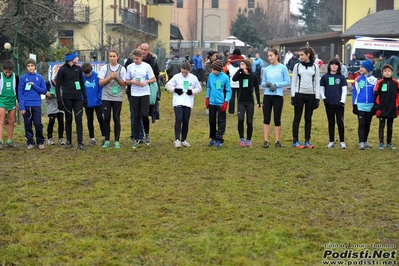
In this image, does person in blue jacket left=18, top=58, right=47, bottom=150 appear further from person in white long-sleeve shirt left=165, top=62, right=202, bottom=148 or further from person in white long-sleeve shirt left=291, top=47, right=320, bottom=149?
person in white long-sleeve shirt left=291, top=47, right=320, bottom=149

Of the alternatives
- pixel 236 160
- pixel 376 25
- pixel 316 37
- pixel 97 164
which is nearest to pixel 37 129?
pixel 97 164

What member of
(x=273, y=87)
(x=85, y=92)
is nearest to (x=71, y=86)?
(x=85, y=92)

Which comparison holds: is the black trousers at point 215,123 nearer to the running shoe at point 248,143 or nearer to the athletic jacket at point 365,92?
the running shoe at point 248,143

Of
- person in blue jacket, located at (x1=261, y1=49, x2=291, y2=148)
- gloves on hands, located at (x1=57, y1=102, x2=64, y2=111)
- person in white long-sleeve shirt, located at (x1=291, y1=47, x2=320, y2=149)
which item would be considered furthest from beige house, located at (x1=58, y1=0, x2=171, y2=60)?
person in white long-sleeve shirt, located at (x1=291, y1=47, x2=320, y2=149)

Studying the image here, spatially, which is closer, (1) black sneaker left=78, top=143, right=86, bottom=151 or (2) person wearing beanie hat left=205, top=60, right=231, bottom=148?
(1) black sneaker left=78, top=143, right=86, bottom=151

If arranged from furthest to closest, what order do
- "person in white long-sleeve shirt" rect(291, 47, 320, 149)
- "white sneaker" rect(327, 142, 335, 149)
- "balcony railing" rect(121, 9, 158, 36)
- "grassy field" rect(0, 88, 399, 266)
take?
1. "balcony railing" rect(121, 9, 158, 36)
2. "white sneaker" rect(327, 142, 335, 149)
3. "person in white long-sleeve shirt" rect(291, 47, 320, 149)
4. "grassy field" rect(0, 88, 399, 266)

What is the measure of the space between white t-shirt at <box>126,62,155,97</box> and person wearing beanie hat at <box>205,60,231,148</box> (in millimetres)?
1291

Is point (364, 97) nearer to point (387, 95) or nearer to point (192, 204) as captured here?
point (387, 95)

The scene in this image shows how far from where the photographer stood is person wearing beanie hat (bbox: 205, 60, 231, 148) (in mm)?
14500

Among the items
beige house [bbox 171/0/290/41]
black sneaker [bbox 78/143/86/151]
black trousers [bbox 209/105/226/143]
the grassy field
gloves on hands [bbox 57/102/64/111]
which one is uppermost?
beige house [bbox 171/0/290/41]

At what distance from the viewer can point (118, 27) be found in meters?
47.5

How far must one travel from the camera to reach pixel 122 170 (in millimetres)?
11602

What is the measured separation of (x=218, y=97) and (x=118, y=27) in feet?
111

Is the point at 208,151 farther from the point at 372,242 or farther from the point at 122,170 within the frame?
the point at 372,242
